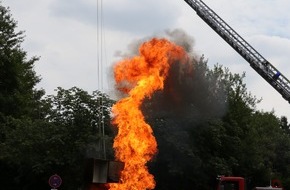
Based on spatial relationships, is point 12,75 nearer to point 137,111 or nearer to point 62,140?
point 62,140

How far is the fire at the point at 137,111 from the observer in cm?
2312

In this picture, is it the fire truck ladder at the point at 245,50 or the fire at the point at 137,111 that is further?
the fire truck ladder at the point at 245,50

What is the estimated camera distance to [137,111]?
944 inches

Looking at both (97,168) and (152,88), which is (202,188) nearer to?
(152,88)

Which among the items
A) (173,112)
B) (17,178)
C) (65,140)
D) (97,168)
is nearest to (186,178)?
(173,112)

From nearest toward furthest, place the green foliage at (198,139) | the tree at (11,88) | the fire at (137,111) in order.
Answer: the fire at (137,111), the green foliage at (198,139), the tree at (11,88)

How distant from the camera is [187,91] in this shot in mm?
30641

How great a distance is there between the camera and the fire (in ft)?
75.9

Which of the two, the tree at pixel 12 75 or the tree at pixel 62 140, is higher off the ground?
the tree at pixel 12 75

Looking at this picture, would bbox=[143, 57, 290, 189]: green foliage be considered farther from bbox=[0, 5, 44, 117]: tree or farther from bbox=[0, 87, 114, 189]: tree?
bbox=[0, 5, 44, 117]: tree

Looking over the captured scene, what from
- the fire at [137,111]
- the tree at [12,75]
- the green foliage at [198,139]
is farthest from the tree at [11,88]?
the fire at [137,111]

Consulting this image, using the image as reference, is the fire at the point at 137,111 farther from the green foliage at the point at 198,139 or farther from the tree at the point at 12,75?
the tree at the point at 12,75

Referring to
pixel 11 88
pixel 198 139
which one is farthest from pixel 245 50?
pixel 11 88

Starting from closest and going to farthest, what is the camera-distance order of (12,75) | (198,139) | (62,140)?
(62,140), (198,139), (12,75)
